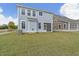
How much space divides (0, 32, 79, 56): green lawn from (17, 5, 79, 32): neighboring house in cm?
8

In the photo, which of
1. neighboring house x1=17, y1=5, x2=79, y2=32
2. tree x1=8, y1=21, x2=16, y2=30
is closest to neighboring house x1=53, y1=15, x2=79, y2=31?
neighboring house x1=17, y1=5, x2=79, y2=32

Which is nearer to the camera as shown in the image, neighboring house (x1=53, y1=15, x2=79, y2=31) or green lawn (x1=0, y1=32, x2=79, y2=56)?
green lawn (x1=0, y1=32, x2=79, y2=56)

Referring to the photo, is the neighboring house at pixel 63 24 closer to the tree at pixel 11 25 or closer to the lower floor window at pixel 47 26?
the lower floor window at pixel 47 26

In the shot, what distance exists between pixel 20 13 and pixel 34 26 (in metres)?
0.26

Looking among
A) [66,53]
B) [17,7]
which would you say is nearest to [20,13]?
[17,7]

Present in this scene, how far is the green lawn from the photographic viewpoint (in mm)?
3412

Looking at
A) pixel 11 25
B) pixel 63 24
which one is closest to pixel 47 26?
pixel 63 24

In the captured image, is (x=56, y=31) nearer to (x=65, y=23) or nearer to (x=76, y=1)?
(x=65, y=23)

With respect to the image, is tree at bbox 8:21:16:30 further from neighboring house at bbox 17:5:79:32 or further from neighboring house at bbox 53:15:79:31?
neighboring house at bbox 53:15:79:31

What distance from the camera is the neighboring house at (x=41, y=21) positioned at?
3.51m

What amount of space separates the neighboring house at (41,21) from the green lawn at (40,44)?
81 millimetres

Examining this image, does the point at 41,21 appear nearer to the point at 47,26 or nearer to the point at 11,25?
the point at 47,26

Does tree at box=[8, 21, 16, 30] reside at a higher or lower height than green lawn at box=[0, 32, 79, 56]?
higher

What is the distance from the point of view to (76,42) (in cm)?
348
